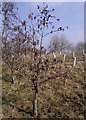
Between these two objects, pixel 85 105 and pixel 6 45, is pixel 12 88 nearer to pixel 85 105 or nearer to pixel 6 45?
pixel 6 45

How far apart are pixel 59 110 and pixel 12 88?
350 centimetres

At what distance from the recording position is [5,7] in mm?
8430

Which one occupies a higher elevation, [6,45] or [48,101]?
[6,45]

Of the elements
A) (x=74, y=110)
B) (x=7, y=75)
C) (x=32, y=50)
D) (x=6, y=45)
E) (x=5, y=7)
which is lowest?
Answer: (x=74, y=110)

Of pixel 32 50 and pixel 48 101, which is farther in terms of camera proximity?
pixel 48 101

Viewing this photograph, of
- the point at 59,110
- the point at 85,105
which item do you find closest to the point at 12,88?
the point at 59,110

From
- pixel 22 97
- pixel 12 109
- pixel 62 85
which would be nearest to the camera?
pixel 12 109

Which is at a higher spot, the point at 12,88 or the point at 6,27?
the point at 6,27

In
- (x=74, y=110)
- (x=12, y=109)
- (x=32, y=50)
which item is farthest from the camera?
(x=74, y=110)

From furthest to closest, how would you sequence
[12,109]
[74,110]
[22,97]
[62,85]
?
[62,85], [22,97], [74,110], [12,109]

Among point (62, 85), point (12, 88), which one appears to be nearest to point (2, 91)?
point (12, 88)

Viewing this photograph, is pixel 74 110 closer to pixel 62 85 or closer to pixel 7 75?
pixel 62 85

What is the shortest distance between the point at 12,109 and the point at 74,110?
11.9 ft

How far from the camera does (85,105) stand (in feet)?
25.1
